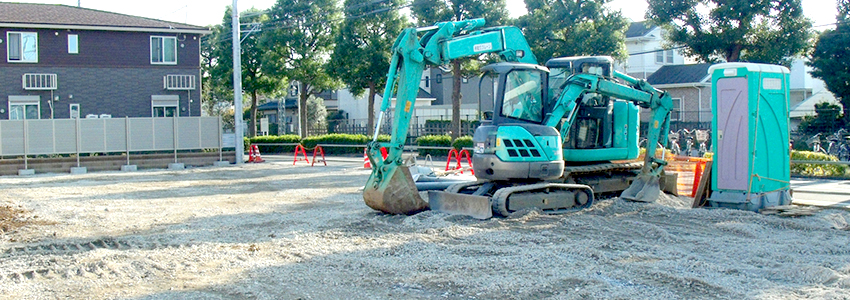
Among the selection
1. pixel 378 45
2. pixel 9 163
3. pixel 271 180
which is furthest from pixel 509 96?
pixel 378 45

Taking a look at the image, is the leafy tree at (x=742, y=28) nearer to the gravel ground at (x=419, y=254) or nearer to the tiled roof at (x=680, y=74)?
the tiled roof at (x=680, y=74)

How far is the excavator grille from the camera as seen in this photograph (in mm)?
12445

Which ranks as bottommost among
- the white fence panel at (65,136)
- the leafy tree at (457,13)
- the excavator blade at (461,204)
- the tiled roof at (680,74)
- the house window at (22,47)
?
the excavator blade at (461,204)

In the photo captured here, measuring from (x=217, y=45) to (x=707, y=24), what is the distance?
3089 centimetres

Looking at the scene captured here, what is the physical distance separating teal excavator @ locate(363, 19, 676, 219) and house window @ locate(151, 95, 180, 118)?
2712 centimetres

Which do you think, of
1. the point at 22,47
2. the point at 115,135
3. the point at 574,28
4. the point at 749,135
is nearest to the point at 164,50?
the point at 22,47

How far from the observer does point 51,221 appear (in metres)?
13.8

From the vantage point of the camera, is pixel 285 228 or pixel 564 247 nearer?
pixel 564 247

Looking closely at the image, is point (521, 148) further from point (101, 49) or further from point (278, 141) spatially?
point (278, 141)

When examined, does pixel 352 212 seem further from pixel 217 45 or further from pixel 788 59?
pixel 217 45

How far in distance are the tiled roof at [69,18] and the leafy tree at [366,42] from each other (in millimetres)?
7046

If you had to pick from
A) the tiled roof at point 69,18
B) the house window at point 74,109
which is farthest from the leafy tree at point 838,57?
the house window at point 74,109

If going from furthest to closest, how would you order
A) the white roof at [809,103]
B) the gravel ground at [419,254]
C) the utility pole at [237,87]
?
the white roof at [809,103] < the utility pole at [237,87] < the gravel ground at [419,254]

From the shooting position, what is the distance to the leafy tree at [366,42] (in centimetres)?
3962
